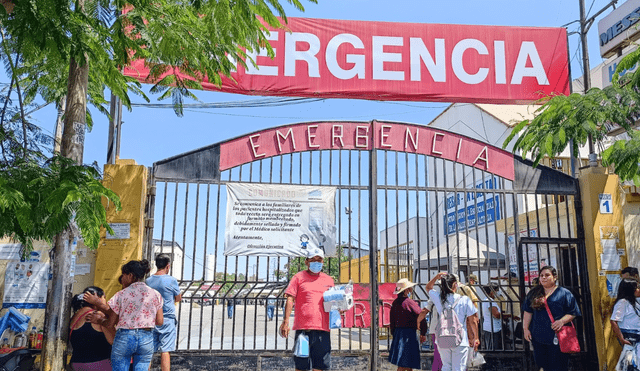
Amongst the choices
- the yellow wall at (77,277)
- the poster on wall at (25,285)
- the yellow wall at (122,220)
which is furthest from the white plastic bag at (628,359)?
the poster on wall at (25,285)

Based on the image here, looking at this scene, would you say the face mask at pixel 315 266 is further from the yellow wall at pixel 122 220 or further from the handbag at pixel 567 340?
the handbag at pixel 567 340

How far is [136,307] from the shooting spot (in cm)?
477

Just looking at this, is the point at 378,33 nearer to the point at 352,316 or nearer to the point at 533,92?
the point at 533,92

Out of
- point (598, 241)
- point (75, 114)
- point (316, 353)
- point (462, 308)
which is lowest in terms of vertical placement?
point (316, 353)

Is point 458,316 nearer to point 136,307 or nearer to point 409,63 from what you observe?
point 136,307

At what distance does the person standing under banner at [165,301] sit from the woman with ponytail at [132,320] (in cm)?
109

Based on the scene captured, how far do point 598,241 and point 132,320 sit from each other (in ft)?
21.8

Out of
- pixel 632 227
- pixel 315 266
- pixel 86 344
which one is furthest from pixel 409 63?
pixel 86 344

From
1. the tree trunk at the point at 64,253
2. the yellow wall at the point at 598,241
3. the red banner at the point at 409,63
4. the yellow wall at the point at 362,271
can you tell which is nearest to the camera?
the tree trunk at the point at 64,253

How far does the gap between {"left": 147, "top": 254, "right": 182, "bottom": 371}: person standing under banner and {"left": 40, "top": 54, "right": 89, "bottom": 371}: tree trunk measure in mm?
1338

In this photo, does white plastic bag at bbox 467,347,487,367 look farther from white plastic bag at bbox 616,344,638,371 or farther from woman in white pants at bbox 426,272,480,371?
white plastic bag at bbox 616,344,638,371

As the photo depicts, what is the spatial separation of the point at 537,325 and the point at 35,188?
5.49 meters

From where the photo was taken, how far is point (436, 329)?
5969 millimetres

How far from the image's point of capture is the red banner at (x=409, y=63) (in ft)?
30.9
